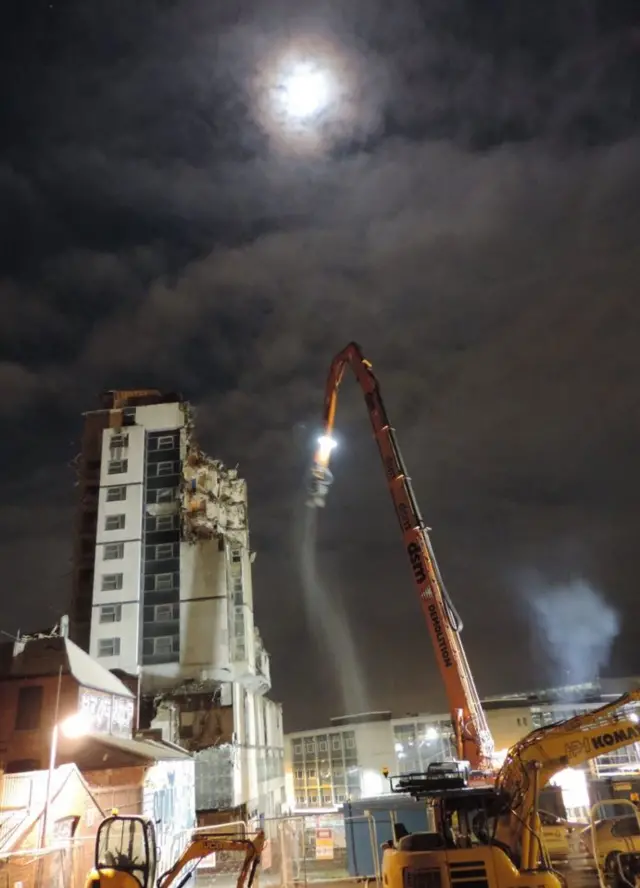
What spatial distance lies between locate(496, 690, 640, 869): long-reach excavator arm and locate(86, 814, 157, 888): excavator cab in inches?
246

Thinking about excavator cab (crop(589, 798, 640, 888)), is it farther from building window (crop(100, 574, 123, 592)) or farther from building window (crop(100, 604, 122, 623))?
building window (crop(100, 574, 123, 592))

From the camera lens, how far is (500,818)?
1040 centimetres

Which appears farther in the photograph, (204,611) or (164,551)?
(164,551)

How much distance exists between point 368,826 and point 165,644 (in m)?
28.3

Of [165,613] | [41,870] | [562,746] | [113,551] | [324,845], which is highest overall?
[113,551]

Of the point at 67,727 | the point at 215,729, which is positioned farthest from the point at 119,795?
the point at 215,729

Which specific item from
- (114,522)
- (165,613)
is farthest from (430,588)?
A: (114,522)

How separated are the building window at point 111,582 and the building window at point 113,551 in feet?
4.69

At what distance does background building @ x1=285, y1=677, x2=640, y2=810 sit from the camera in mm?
50844

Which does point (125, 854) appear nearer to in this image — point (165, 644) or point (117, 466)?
point (165, 644)

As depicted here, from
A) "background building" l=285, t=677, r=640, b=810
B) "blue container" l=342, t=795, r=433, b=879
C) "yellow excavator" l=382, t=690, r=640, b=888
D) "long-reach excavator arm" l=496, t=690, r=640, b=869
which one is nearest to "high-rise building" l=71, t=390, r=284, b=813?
"background building" l=285, t=677, r=640, b=810

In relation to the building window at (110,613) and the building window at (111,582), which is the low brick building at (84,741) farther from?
the building window at (111,582)

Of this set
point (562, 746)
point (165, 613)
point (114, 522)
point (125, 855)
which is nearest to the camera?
point (125, 855)

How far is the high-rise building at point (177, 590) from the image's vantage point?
45.3 m
